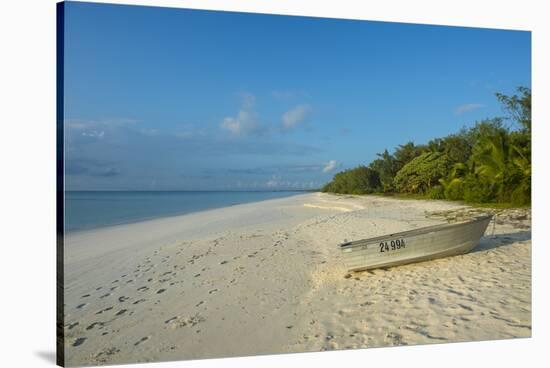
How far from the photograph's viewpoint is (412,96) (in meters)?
4.98

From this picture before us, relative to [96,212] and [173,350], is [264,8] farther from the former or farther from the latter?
[173,350]

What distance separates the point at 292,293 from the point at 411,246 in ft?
5.37

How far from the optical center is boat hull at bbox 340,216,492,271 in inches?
191

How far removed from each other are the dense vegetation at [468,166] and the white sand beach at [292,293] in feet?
0.82

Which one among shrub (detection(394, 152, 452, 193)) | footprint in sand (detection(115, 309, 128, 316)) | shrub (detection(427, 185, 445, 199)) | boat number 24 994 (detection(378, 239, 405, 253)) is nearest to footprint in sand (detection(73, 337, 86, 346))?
footprint in sand (detection(115, 309, 128, 316))

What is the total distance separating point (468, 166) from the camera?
215 inches

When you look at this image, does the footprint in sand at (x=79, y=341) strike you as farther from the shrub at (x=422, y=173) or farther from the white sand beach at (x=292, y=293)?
the shrub at (x=422, y=173)

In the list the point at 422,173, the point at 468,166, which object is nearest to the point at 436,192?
the point at 422,173

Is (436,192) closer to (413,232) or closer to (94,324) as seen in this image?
(413,232)

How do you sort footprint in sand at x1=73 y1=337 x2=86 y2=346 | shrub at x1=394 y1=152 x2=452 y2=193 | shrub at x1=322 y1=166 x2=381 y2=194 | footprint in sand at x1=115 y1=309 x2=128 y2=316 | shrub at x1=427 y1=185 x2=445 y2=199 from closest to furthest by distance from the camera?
footprint in sand at x1=73 y1=337 x2=86 y2=346 < footprint in sand at x1=115 y1=309 x2=128 y2=316 < shrub at x1=322 y1=166 x2=381 y2=194 < shrub at x1=394 y1=152 x2=452 y2=193 < shrub at x1=427 y1=185 x2=445 y2=199

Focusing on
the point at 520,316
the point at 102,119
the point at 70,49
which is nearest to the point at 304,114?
the point at 102,119

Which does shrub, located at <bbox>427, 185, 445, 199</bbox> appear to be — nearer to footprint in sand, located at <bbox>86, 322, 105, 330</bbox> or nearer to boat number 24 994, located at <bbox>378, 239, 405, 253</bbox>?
boat number 24 994, located at <bbox>378, 239, 405, 253</bbox>

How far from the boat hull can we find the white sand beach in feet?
0.43

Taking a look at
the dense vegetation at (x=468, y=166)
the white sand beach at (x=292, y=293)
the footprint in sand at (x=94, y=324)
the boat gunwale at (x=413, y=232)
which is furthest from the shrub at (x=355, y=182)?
the footprint in sand at (x=94, y=324)
